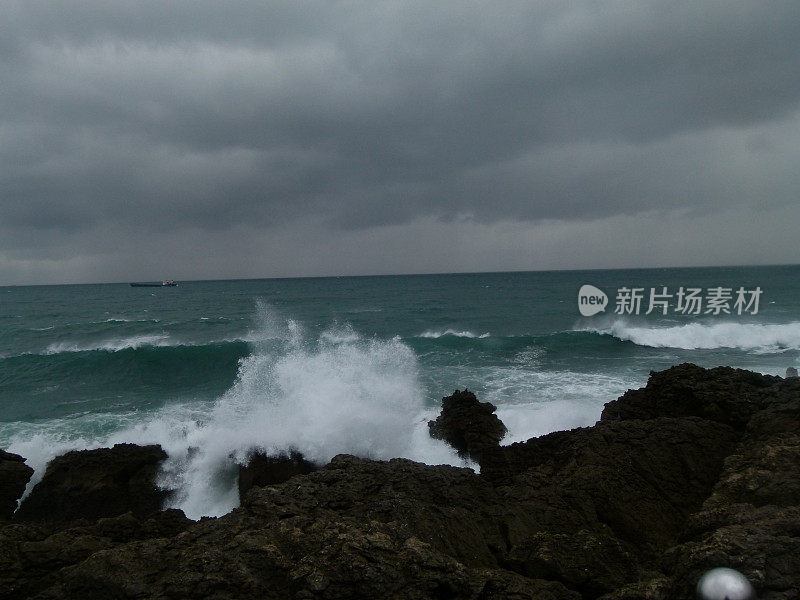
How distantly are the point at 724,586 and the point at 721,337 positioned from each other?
26978mm

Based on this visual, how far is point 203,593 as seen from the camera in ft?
11.7

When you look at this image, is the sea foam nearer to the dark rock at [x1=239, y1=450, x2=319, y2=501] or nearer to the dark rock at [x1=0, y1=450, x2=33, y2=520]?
the dark rock at [x1=239, y1=450, x2=319, y2=501]

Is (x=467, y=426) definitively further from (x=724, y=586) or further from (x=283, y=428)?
(x=724, y=586)

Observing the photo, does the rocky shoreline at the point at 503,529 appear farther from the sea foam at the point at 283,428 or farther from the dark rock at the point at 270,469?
the dark rock at the point at 270,469

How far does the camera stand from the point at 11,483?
26.2ft

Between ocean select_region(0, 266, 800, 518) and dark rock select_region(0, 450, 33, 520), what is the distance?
89.2 inches

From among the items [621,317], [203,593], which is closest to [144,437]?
[203,593]

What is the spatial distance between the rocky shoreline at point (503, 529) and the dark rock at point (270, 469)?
326 cm

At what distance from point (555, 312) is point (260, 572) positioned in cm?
4027

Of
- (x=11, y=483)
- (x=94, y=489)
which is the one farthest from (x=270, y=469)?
(x=11, y=483)

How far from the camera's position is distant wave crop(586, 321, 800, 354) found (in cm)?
2344

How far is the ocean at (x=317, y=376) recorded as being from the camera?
410 inches

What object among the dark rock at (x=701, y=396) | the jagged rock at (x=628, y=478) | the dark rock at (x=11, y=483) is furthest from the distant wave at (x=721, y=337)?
the dark rock at (x=11, y=483)

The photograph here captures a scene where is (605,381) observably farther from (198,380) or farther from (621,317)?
(621,317)
